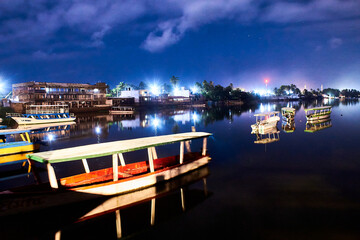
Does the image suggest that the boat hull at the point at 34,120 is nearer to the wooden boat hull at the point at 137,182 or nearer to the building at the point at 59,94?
the building at the point at 59,94

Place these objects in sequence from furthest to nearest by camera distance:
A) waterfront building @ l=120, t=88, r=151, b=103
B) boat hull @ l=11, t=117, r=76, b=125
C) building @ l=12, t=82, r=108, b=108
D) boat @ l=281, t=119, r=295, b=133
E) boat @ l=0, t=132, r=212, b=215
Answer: waterfront building @ l=120, t=88, r=151, b=103 < building @ l=12, t=82, r=108, b=108 < boat hull @ l=11, t=117, r=76, b=125 < boat @ l=281, t=119, r=295, b=133 < boat @ l=0, t=132, r=212, b=215

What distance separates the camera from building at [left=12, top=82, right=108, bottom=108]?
203ft

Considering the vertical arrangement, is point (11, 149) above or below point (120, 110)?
below

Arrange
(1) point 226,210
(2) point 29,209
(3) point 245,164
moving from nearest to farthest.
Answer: (2) point 29,209 < (1) point 226,210 < (3) point 245,164

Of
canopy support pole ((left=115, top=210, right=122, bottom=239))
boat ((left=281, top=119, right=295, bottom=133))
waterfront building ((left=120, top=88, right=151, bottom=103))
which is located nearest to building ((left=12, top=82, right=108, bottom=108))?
waterfront building ((left=120, top=88, right=151, bottom=103))

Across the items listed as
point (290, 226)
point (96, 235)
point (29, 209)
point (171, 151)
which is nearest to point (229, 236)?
point (290, 226)

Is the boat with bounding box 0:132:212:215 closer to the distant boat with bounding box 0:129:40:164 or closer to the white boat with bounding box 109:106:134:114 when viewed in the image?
the distant boat with bounding box 0:129:40:164

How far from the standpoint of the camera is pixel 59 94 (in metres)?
66.2

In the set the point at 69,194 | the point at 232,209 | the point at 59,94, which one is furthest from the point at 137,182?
the point at 59,94

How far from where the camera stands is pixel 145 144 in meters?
12.5

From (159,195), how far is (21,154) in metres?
14.5

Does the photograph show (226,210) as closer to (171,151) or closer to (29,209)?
(29,209)

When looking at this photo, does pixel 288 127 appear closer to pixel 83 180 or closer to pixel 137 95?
pixel 83 180

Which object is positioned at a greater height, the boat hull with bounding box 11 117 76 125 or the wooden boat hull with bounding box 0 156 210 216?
the boat hull with bounding box 11 117 76 125
